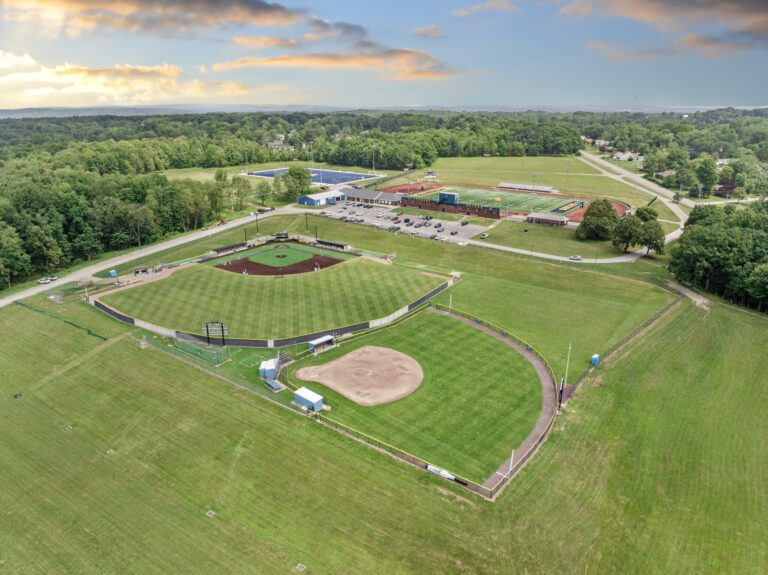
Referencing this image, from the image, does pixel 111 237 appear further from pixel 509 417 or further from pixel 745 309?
pixel 745 309

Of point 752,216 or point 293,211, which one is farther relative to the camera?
point 293,211

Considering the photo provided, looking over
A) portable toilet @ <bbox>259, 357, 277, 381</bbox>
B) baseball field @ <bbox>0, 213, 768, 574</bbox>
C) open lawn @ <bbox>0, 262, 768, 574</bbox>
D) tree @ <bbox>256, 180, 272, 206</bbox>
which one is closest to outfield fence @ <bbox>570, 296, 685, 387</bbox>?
baseball field @ <bbox>0, 213, 768, 574</bbox>

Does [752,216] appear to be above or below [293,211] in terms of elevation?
above

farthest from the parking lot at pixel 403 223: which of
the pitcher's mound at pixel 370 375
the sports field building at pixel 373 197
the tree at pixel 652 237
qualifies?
the pitcher's mound at pixel 370 375

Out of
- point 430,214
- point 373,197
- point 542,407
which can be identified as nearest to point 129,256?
point 373,197

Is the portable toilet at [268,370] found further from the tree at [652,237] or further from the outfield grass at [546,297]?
the tree at [652,237]

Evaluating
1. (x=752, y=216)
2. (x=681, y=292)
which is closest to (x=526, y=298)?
(x=681, y=292)
